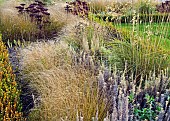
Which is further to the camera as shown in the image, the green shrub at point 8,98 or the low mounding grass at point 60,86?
the low mounding grass at point 60,86

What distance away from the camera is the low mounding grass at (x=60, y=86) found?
3.31m

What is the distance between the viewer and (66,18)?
7508 mm

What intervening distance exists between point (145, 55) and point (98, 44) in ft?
3.10

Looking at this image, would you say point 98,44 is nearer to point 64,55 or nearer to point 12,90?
point 64,55

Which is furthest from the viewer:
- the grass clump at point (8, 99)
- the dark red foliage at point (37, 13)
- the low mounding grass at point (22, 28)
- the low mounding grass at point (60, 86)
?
the low mounding grass at point (22, 28)

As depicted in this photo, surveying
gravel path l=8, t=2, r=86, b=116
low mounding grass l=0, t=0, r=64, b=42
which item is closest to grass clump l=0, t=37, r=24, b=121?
gravel path l=8, t=2, r=86, b=116

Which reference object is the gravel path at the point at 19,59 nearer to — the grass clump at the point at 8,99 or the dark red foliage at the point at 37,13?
the grass clump at the point at 8,99

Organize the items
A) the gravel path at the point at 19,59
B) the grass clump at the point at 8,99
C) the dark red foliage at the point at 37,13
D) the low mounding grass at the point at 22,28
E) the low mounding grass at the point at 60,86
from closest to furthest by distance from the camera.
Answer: the grass clump at the point at 8,99 < the low mounding grass at the point at 60,86 < the gravel path at the point at 19,59 < the dark red foliage at the point at 37,13 < the low mounding grass at the point at 22,28

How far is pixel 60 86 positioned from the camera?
12.1 feet

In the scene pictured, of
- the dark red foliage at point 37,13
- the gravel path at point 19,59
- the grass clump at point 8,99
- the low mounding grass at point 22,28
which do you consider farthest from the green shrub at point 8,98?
the low mounding grass at point 22,28

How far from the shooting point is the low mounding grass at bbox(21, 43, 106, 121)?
331 centimetres

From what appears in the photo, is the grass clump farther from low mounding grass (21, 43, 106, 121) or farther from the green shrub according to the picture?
low mounding grass (21, 43, 106, 121)

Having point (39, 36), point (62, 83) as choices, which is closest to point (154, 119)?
point (62, 83)

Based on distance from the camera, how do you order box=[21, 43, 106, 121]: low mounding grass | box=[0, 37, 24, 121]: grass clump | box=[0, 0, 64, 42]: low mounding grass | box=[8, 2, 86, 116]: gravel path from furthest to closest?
box=[0, 0, 64, 42]: low mounding grass < box=[8, 2, 86, 116]: gravel path < box=[21, 43, 106, 121]: low mounding grass < box=[0, 37, 24, 121]: grass clump
